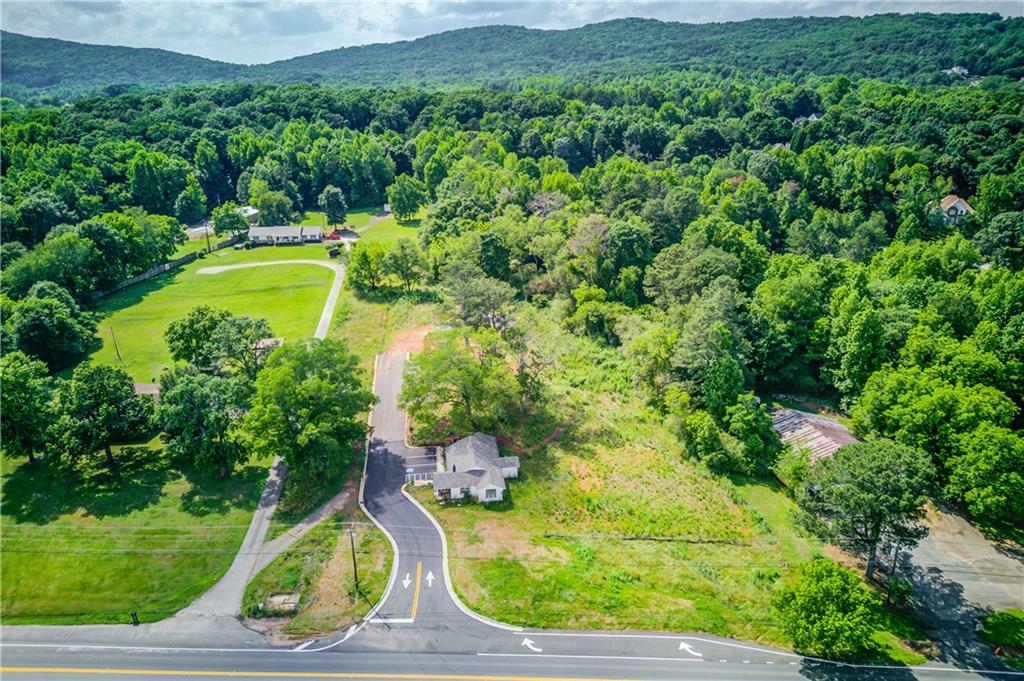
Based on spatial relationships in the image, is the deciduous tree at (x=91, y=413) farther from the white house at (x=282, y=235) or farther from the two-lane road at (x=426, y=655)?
the white house at (x=282, y=235)

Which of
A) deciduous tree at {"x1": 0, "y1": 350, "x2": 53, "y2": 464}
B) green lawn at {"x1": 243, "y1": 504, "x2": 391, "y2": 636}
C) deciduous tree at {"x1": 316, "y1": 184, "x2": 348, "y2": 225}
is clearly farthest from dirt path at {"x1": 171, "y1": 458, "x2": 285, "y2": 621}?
deciduous tree at {"x1": 316, "y1": 184, "x2": 348, "y2": 225}

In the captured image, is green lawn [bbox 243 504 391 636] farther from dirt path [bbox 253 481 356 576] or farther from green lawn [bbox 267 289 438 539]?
green lawn [bbox 267 289 438 539]

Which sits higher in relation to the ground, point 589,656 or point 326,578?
point 326,578

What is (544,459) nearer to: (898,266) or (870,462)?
(870,462)

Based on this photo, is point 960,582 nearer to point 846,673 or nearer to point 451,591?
point 846,673

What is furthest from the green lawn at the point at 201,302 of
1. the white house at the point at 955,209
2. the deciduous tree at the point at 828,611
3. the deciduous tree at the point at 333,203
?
the white house at the point at 955,209

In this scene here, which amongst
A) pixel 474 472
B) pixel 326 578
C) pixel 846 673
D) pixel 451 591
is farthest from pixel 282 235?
pixel 846 673
